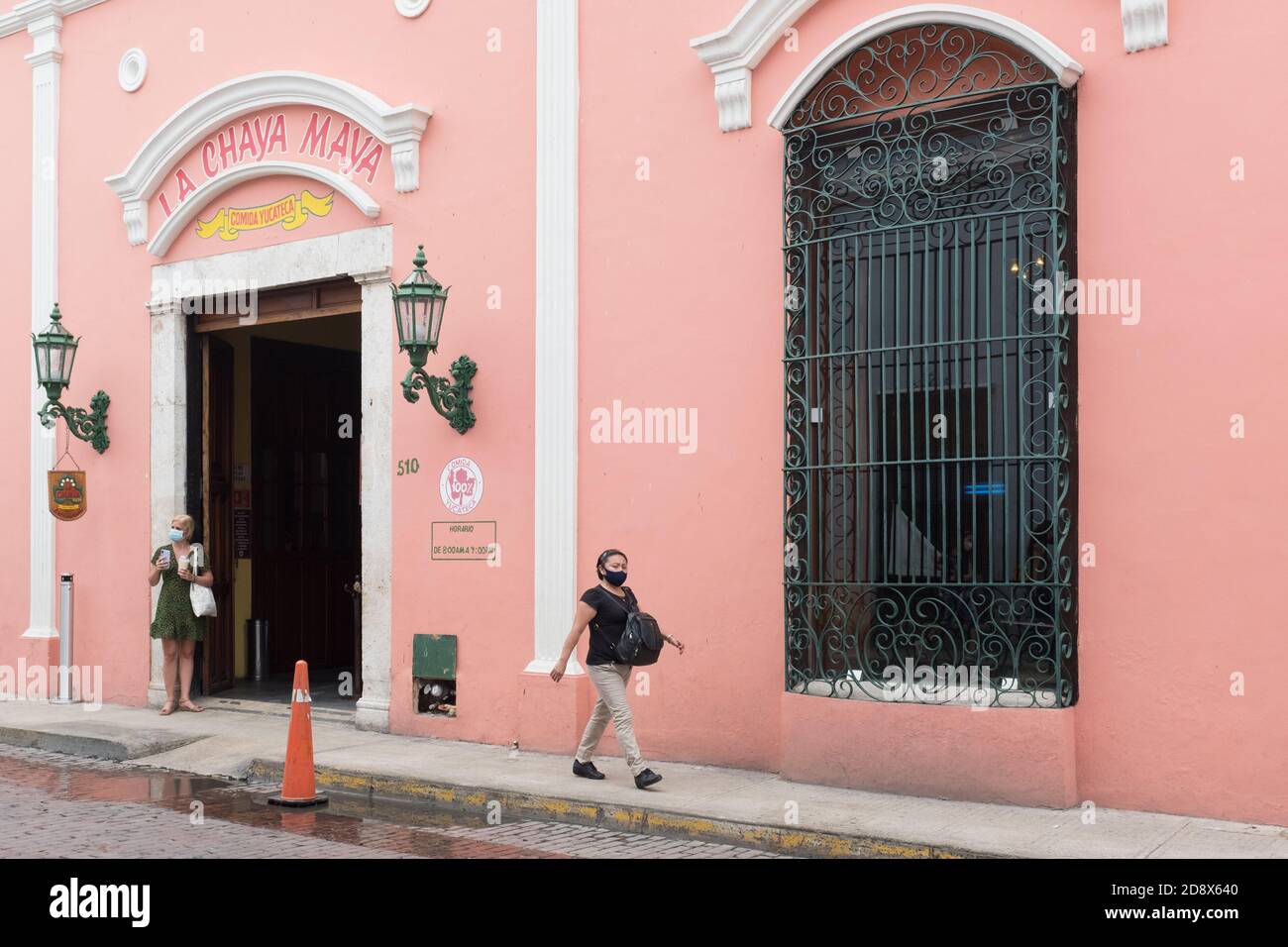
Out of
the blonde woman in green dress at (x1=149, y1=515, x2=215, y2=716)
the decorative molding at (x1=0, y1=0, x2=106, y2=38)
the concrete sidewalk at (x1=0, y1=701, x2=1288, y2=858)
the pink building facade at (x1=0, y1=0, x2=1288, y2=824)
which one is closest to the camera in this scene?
the concrete sidewalk at (x1=0, y1=701, x2=1288, y2=858)

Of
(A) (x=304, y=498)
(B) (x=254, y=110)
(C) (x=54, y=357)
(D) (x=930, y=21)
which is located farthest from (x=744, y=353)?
(A) (x=304, y=498)

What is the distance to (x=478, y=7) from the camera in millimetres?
10711

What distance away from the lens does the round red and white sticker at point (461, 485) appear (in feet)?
34.7

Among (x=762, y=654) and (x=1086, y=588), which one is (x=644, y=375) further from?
(x=1086, y=588)

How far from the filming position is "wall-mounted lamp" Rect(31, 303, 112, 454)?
12609 mm

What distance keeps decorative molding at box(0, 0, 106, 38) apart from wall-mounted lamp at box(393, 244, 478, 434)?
17.6 ft

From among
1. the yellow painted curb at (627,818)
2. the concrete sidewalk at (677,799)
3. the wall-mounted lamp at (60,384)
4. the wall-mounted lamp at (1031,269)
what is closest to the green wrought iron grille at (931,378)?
the wall-mounted lamp at (1031,269)

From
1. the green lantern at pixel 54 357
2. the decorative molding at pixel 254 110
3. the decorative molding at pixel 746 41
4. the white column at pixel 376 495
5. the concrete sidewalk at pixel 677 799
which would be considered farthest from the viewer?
the green lantern at pixel 54 357

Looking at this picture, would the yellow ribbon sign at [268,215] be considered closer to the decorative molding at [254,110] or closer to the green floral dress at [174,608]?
the decorative molding at [254,110]

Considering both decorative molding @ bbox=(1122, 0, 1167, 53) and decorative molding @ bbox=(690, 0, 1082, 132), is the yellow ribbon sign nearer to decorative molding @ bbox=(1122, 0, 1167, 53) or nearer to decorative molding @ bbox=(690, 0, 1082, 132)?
decorative molding @ bbox=(690, 0, 1082, 132)

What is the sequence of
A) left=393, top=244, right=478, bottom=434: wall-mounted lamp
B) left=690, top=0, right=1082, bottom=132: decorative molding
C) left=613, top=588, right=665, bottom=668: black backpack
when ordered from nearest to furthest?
left=613, top=588, right=665, bottom=668: black backpack, left=690, top=0, right=1082, bottom=132: decorative molding, left=393, top=244, right=478, bottom=434: wall-mounted lamp

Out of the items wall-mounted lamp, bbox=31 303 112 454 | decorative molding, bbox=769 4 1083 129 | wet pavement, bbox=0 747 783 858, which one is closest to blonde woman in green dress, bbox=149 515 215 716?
wall-mounted lamp, bbox=31 303 112 454

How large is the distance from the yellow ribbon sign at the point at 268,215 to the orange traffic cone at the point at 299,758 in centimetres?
455

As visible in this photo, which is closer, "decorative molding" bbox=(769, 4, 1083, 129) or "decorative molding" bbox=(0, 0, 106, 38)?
"decorative molding" bbox=(769, 4, 1083, 129)
